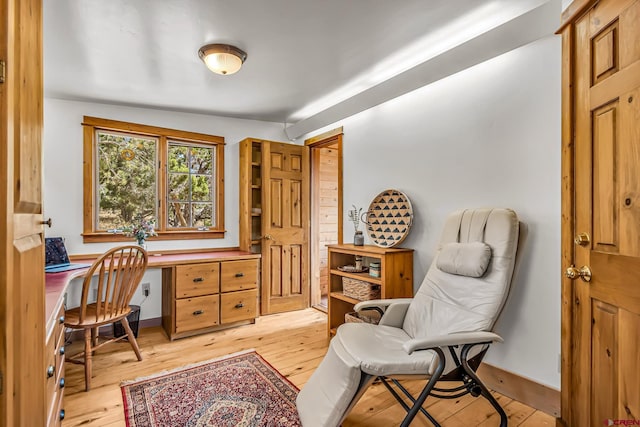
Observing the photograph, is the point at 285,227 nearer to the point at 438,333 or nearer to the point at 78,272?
the point at 78,272

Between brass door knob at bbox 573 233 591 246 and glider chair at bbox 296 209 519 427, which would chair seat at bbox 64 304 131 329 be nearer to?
glider chair at bbox 296 209 519 427

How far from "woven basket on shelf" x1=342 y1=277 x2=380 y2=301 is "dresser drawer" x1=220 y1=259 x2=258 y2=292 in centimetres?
110

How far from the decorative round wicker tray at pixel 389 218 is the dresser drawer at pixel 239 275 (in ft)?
4.41

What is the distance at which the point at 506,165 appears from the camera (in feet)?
7.06

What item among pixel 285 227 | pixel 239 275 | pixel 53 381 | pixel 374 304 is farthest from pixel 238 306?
pixel 53 381

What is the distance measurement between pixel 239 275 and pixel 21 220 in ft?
9.11

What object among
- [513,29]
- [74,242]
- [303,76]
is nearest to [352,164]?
[303,76]

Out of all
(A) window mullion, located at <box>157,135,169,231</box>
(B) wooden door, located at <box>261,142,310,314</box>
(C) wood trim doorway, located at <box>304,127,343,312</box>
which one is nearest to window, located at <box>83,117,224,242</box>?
(A) window mullion, located at <box>157,135,169,231</box>

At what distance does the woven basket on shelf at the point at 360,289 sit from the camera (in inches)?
107

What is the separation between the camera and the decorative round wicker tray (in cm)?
276

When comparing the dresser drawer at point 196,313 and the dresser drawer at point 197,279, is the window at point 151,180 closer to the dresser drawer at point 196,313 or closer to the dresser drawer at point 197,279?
the dresser drawer at point 197,279

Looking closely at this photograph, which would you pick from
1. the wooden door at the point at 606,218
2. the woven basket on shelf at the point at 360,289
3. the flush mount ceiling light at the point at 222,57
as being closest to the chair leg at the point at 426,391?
the wooden door at the point at 606,218

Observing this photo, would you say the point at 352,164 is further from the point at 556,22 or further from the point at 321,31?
the point at 556,22

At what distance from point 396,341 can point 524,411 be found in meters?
0.86
